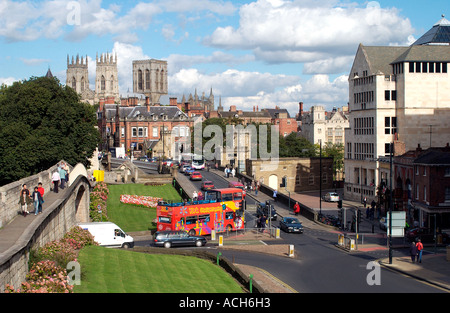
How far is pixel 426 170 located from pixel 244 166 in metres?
37.0

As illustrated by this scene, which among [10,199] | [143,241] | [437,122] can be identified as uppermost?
[437,122]

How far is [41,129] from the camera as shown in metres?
57.0

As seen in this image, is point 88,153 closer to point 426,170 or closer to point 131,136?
point 426,170

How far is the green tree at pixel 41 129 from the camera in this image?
5291 centimetres

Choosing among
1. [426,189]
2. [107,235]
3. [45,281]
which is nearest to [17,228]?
[45,281]

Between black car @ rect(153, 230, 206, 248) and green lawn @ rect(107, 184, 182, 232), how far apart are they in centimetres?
815

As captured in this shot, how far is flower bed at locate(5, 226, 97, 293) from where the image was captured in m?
18.5

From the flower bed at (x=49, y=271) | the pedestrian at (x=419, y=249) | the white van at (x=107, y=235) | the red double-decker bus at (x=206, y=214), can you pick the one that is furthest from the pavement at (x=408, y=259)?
the flower bed at (x=49, y=271)

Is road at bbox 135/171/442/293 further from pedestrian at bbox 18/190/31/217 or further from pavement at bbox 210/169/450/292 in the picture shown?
pedestrian at bbox 18/190/31/217

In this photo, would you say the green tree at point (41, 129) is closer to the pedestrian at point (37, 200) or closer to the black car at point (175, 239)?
the black car at point (175, 239)

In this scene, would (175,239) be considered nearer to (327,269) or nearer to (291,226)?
(291,226)

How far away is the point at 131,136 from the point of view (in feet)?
397
